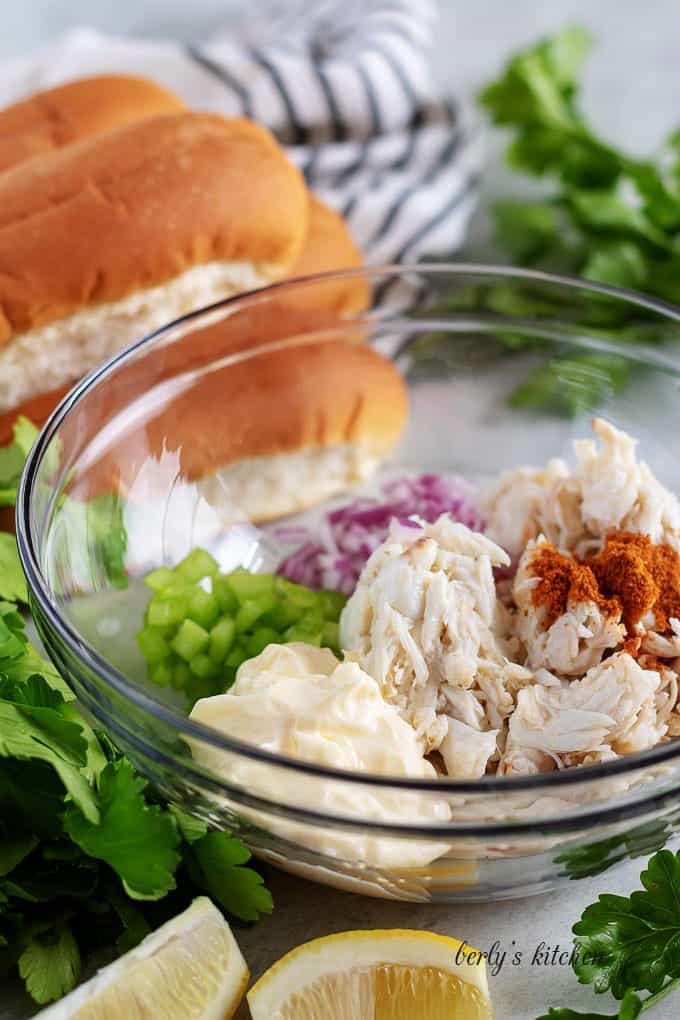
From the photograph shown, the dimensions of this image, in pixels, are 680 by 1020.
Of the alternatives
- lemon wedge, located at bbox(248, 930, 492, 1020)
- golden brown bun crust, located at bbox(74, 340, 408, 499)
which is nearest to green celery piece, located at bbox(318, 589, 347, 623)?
golden brown bun crust, located at bbox(74, 340, 408, 499)

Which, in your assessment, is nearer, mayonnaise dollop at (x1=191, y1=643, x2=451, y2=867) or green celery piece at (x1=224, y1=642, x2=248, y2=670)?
mayonnaise dollop at (x1=191, y1=643, x2=451, y2=867)

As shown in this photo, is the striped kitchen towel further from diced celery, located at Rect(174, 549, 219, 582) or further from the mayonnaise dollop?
the mayonnaise dollop

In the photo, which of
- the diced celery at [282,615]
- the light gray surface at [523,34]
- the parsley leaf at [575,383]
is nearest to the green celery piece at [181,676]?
the diced celery at [282,615]

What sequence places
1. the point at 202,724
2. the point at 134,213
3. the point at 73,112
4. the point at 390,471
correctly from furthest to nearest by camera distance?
Answer: the point at 73,112, the point at 390,471, the point at 134,213, the point at 202,724

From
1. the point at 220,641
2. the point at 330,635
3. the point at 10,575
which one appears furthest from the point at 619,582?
the point at 10,575

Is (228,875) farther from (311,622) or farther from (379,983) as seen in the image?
(311,622)

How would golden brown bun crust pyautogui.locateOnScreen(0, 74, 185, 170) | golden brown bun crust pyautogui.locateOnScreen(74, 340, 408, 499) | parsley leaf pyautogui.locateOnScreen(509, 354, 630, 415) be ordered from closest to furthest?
golden brown bun crust pyautogui.locateOnScreen(74, 340, 408, 499)
parsley leaf pyautogui.locateOnScreen(509, 354, 630, 415)
golden brown bun crust pyautogui.locateOnScreen(0, 74, 185, 170)

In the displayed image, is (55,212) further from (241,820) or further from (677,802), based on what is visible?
(677,802)
